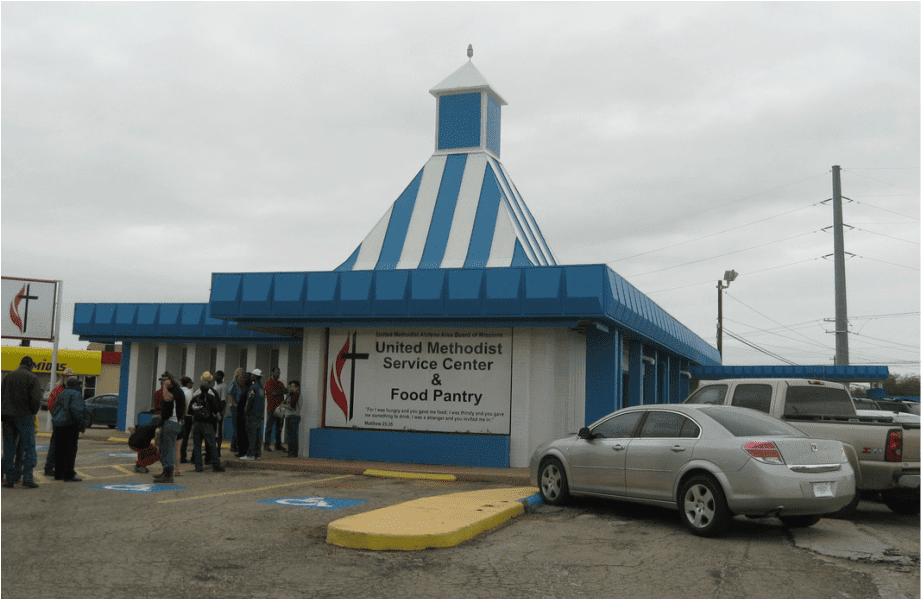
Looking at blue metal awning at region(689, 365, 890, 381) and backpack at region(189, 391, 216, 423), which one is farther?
blue metal awning at region(689, 365, 890, 381)

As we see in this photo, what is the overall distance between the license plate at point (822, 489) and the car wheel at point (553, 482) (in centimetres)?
347

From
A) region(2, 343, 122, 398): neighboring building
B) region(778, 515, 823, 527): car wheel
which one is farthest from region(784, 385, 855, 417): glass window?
region(2, 343, 122, 398): neighboring building

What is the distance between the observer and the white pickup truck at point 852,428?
9.49m

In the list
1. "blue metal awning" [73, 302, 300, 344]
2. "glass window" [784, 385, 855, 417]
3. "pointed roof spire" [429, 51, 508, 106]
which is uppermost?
"pointed roof spire" [429, 51, 508, 106]

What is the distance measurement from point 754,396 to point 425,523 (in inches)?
218

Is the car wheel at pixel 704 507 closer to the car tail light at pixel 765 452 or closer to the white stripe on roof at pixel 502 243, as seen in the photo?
the car tail light at pixel 765 452

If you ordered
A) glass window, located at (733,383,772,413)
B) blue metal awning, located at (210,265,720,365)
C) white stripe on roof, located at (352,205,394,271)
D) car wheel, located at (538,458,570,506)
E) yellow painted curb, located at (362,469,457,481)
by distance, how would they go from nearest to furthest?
car wheel, located at (538,458,570,506)
glass window, located at (733,383,772,413)
yellow painted curb, located at (362,469,457,481)
blue metal awning, located at (210,265,720,365)
white stripe on roof, located at (352,205,394,271)

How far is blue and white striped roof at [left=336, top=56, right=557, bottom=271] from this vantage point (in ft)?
61.3

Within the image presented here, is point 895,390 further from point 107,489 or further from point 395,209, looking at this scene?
point 107,489

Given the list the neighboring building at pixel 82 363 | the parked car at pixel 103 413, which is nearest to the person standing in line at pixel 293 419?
the parked car at pixel 103 413

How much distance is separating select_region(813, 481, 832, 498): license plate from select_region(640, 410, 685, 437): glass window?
1.63 metres

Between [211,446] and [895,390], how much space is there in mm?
90267

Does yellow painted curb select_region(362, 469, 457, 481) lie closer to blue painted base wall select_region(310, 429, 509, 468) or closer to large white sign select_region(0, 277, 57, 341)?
blue painted base wall select_region(310, 429, 509, 468)

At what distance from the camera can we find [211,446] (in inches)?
582
